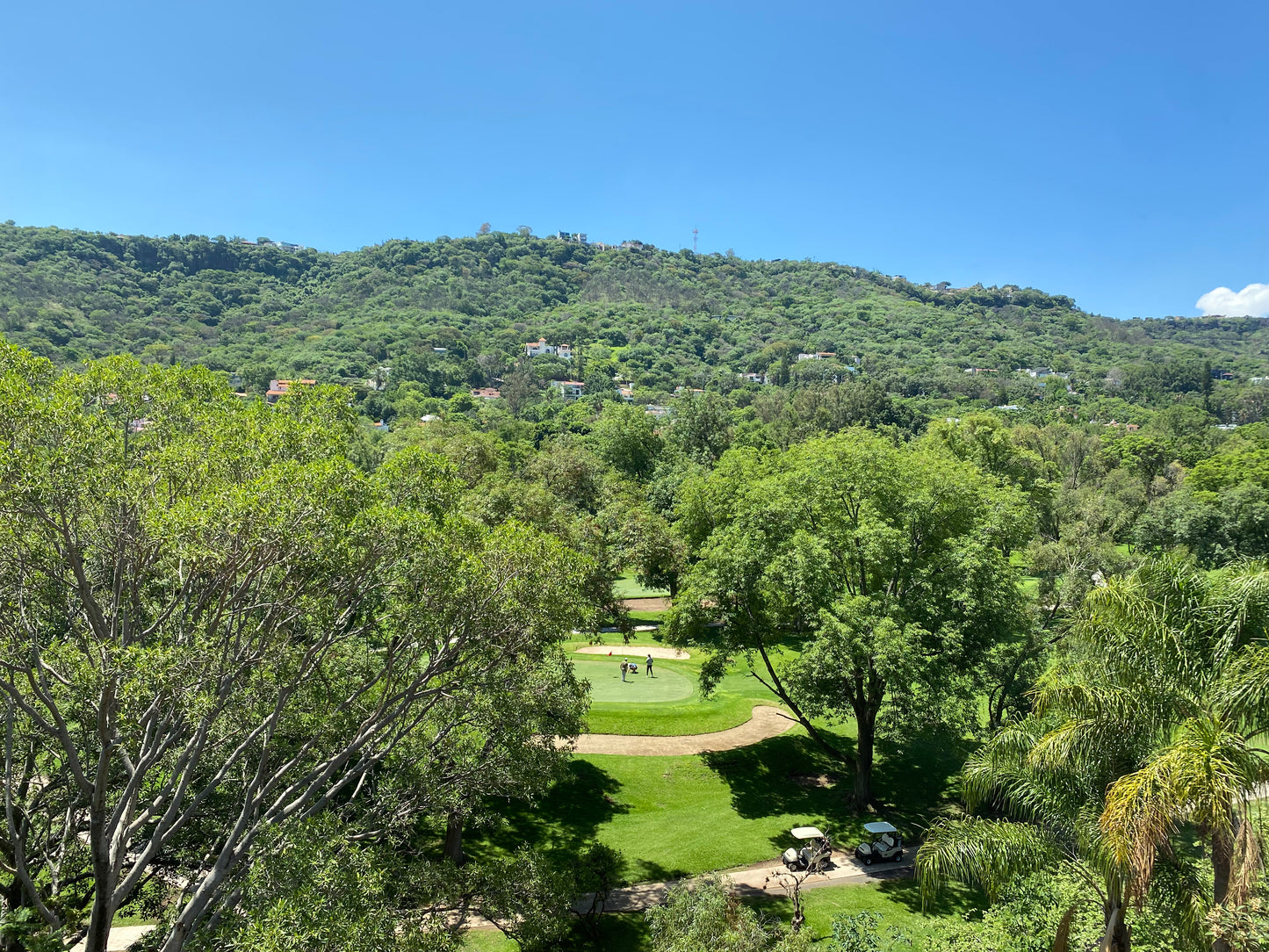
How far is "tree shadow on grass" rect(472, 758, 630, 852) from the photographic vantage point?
2005 centimetres

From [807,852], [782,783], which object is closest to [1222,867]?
[807,852]

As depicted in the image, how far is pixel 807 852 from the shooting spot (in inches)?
740

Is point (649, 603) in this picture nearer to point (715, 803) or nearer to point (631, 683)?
point (631, 683)

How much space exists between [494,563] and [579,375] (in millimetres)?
167626

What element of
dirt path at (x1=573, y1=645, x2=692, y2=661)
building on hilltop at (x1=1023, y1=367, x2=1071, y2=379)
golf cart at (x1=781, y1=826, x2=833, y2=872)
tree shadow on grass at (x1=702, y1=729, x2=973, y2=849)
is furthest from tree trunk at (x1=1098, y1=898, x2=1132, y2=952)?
building on hilltop at (x1=1023, y1=367, x2=1071, y2=379)

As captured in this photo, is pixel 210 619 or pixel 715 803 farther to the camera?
pixel 715 803

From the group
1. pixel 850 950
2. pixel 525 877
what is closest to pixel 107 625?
pixel 525 877

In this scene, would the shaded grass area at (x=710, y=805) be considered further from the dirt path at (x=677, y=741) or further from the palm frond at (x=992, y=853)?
the palm frond at (x=992, y=853)

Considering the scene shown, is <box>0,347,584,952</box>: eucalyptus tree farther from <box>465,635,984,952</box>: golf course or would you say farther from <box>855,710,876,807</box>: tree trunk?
<box>855,710,876,807</box>: tree trunk

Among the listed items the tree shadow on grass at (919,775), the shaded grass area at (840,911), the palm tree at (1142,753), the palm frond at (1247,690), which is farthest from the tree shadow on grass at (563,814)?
the palm frond at (1247,690)

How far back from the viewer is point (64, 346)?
129 meters

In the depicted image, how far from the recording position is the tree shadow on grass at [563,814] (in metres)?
20.0

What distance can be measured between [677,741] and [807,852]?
859cm

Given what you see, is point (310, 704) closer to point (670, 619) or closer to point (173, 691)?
point (173, 691)
